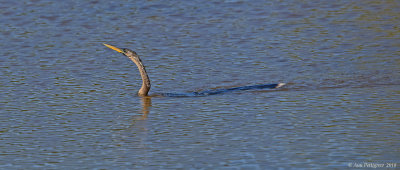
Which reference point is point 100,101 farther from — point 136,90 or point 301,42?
point 301,42

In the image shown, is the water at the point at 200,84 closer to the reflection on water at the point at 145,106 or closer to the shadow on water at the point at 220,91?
the reflection on water at the point at 145,106

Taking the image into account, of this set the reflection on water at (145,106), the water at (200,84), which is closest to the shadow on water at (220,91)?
the water at (200,84)

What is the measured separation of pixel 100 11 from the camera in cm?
1839

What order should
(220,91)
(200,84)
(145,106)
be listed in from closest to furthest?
(145,106), (220,91), (200,84)

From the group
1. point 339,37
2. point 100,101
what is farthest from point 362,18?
point 100,101

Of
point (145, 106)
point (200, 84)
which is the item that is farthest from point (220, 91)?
point (145, 106)

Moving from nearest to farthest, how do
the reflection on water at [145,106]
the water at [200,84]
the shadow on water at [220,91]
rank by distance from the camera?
the water at [200,84] < the reflection on water at [145,106] < the shadow on water at [220,91]

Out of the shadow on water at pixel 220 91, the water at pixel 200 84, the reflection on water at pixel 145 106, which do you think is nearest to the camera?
the water at pixel 200 84

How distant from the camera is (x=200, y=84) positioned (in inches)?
525

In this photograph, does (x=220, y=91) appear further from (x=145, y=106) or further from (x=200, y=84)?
(x=145, y=106)

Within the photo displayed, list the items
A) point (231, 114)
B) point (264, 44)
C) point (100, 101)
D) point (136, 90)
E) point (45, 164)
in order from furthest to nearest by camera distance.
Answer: point (264, 44) → point (136, 90) → point (100, 101) → point (231, 114) → point (45, 164)

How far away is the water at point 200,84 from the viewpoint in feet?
30.3

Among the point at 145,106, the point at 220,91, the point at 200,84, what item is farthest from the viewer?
the point at 200,84

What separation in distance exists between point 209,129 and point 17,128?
7.58 feet
